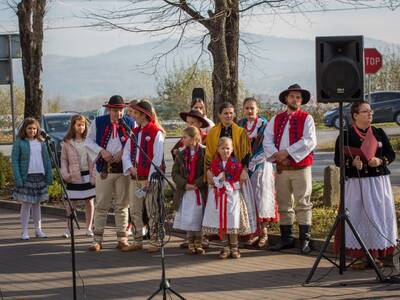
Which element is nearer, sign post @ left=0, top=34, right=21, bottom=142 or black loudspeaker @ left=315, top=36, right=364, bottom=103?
black loudspeaker @ left=315, top=36, right=364, bottom=103

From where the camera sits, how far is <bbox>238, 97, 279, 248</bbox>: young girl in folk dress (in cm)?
1232

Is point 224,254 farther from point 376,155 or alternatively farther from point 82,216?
point 82,216

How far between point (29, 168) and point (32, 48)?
8150 mm

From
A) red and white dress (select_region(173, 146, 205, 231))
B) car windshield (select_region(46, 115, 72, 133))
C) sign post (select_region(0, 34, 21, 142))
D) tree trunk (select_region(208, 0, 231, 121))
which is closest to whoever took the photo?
red and white dress (select_region(173, 146, 205, 231))

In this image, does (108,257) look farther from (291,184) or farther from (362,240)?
(362,240)

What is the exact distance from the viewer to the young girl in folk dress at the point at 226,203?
11789 millimetres

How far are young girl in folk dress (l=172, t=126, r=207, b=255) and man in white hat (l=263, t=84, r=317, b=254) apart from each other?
0.90 meters

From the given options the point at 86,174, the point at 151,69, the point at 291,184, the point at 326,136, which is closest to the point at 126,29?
the point at 151,69

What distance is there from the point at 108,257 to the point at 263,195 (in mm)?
2142

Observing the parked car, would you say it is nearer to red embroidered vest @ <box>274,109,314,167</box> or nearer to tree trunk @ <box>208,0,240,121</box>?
tree trunk @ <box>208,0,240,121</box>

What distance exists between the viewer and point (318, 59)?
1045 centimetres

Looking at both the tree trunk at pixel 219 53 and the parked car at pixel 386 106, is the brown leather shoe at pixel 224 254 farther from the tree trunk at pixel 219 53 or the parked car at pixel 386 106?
the parked car at pixel 386 106

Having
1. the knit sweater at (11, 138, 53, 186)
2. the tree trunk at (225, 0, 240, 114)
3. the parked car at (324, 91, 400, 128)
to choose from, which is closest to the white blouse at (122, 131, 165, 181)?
the knit sweater at (11, 138, 53, 186)

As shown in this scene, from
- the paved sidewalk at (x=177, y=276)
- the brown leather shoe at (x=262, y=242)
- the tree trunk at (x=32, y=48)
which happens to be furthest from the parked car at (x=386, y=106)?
the brown leather shoe at (x=262, y=242)
